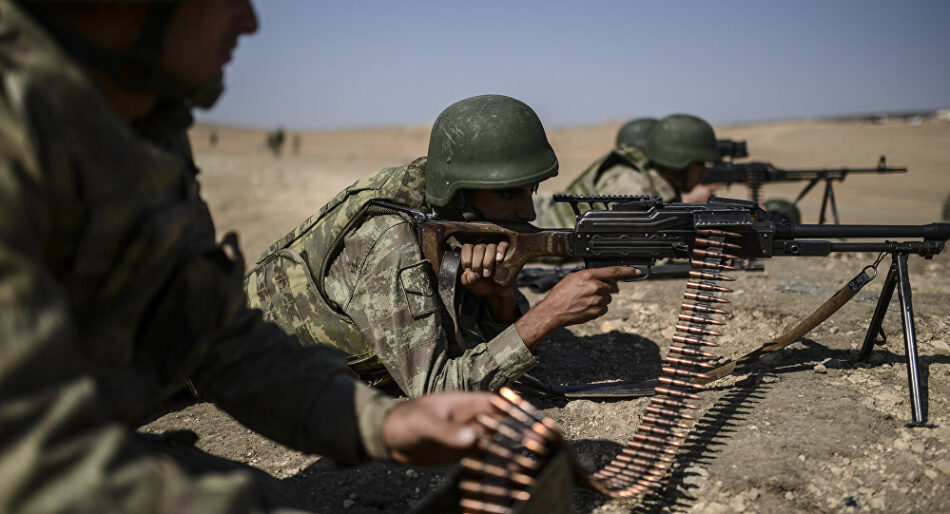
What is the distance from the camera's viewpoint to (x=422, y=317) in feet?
11.5

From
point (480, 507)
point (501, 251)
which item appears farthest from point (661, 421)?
point (480, 507)

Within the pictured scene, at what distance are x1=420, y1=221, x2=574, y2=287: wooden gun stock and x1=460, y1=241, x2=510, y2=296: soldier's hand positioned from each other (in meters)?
0.04

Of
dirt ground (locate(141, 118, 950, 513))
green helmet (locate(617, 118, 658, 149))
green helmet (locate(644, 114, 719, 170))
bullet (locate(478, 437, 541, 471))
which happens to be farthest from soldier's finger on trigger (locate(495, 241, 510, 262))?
green helmet (locate(617, 118, 658, 149))

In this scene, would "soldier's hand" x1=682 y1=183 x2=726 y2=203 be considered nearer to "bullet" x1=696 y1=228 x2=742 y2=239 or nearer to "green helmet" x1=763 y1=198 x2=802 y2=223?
"green helmet" x1=763 y1=198 x2=802 y2=223

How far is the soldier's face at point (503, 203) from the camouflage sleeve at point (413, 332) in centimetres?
53

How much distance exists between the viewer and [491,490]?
6.40 ft

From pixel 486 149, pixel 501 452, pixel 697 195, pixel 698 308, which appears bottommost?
pixel 697 195

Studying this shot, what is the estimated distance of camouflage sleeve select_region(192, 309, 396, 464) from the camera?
79.1 inches

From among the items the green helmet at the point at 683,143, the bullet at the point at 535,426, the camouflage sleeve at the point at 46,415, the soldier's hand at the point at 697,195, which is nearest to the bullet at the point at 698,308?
the bullet at the point at 535,426

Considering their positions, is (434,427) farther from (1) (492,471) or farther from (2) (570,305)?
(2) (570,305)

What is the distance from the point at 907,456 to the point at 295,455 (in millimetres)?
3038

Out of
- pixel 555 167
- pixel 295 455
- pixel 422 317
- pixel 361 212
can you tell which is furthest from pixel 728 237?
pixel 295 455

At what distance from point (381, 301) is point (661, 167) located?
21.2 ft

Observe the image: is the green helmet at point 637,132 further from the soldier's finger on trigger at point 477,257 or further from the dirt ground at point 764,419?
Result: the soldier's finger on trigger at point 477,257
